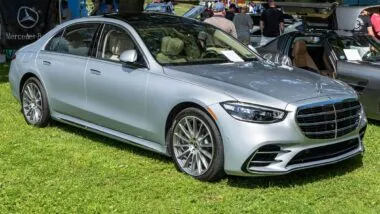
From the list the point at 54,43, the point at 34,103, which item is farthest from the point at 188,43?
the point at 34,103

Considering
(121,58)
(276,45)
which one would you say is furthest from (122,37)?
(276,45)

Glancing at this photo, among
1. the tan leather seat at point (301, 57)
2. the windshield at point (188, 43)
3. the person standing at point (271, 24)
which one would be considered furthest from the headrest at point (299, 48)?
the person standing at point (271, 24)

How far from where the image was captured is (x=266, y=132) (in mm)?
4930

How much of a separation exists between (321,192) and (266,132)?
2.47 feet

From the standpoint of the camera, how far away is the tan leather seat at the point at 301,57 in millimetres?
8594

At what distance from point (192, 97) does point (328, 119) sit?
1.22 meters

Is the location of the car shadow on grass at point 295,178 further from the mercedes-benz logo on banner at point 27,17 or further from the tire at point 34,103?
the mercedes-benz logo on banner at point 27,17

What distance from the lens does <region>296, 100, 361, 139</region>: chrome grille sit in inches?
199

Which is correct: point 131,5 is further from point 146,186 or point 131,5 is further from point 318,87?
point 146,186

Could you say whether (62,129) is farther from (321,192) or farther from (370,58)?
(370,58)

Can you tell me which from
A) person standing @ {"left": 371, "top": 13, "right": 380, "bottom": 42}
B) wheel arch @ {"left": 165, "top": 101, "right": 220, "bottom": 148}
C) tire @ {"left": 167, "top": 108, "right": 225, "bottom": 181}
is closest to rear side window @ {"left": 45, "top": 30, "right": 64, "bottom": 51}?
wheel arch @ {"left": 165, "top": 101, "right": 220, "bottom": 148}

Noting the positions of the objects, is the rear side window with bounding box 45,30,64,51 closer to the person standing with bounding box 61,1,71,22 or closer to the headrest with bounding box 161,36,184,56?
the headrest with bounding box 161,36,184,56

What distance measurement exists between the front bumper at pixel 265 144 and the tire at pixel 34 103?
299 centimetres

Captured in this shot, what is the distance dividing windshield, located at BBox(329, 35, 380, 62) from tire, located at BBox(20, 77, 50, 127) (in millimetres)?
4087
